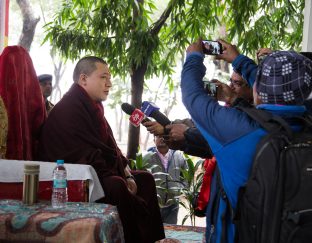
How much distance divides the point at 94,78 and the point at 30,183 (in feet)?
3.69

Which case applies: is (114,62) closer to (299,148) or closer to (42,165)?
(42,165)

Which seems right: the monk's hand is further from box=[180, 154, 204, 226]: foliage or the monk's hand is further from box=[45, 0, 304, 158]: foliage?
box=[45, 0, 304, 158]: foliage

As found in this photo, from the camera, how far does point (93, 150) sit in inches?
110

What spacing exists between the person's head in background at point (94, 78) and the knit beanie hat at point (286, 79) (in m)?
1.78

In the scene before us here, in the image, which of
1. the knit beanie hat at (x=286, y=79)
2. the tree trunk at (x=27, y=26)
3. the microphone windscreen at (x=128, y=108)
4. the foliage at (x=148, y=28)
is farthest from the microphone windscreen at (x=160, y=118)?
the tree trunk at (x=27, y=26)

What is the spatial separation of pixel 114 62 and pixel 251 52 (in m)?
1.61

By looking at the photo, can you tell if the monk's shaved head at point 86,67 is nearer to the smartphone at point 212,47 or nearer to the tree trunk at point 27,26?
the smartphone at point 212,47

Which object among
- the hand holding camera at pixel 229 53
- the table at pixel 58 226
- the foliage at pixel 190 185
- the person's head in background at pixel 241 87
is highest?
the hand holding camera at pixel 229 53

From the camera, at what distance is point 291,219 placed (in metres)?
1.34

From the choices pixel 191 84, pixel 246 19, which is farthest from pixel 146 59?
pixel 191 84

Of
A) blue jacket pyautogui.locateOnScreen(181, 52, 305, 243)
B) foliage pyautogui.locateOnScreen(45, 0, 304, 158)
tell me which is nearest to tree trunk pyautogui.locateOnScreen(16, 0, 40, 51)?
foliage pyautogui.locateOnScreen(45, 0, 304, 158)

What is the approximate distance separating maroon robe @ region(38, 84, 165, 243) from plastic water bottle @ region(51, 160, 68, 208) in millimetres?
448

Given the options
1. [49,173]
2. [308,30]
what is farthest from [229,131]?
[308,30]

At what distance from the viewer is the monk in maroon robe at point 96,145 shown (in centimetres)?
276
